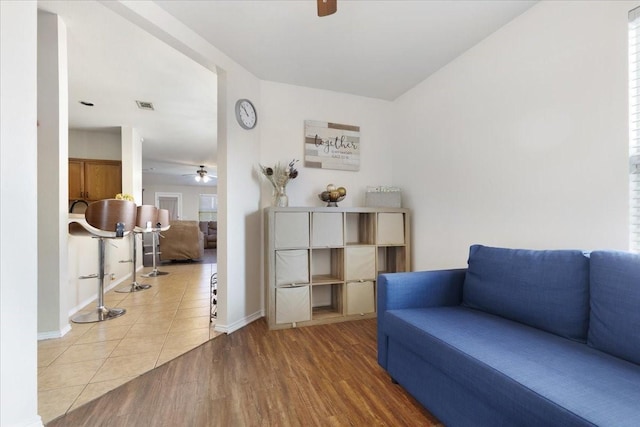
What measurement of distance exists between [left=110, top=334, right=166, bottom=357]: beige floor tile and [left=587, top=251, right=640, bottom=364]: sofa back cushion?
2.67m

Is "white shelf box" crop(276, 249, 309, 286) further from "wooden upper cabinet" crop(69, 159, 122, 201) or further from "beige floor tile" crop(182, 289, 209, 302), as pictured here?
"wooden upper cabinet" crop(69, 159, 122, 201)

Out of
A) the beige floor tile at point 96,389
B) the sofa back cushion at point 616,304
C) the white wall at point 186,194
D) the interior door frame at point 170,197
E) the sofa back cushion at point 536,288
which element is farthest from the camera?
the interior door frame at point 170,197

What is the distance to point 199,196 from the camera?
11.0m

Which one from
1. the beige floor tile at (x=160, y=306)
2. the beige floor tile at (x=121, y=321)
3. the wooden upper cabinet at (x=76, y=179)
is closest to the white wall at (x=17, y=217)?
the beige floor tile at (x=121, y=321)

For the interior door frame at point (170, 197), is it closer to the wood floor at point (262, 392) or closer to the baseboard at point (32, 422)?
the wood floor at point (262, 392)

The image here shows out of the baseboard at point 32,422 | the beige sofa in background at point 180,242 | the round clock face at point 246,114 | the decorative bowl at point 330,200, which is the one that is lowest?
the baseboard at point 32,422

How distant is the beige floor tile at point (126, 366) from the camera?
1.73 m

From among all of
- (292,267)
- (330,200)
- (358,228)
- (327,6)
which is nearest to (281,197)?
(330,200)

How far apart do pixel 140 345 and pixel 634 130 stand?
344cm

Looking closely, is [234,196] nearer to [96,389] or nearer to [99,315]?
[96,389]

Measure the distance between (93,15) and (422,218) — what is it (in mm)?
3309

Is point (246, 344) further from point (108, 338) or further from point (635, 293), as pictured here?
point (635, 293)

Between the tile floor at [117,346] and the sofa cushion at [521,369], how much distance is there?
176cm

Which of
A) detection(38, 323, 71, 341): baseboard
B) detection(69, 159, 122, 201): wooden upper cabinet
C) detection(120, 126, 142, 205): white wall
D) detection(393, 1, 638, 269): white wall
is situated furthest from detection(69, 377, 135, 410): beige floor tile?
detection(69, 159, 122, 201): wooden upper cabinet
